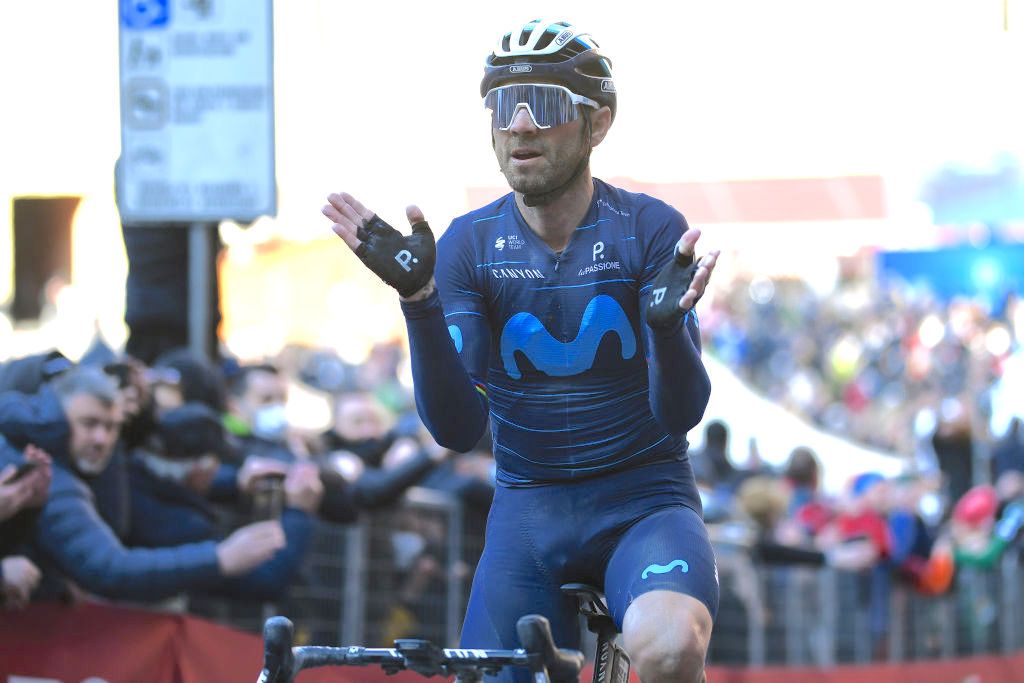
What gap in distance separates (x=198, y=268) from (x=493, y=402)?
2.97 m

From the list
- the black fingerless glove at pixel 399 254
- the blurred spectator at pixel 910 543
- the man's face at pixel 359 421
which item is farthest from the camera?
the blurred spectator at pixel 910 543

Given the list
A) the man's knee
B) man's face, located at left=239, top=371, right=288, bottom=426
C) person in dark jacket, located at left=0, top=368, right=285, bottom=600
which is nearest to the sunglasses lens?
the man's knee

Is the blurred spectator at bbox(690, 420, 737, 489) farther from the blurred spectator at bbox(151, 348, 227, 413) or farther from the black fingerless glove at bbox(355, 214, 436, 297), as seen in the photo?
the black fingerless glove at bbox(355, 214, 436, 297)

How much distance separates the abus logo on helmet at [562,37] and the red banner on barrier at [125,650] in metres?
2.60

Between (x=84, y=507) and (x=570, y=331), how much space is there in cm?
240

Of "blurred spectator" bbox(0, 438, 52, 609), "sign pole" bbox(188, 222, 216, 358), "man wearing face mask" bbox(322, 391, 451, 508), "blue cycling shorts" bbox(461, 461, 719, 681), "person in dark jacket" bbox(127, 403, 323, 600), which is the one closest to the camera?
"blue cycling shorts" bbox(461, 461, 719, 681)

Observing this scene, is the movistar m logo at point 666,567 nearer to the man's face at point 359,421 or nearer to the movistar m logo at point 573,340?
the movistar m logo at point 573,340

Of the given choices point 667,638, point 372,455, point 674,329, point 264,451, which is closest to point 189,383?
point 264,451

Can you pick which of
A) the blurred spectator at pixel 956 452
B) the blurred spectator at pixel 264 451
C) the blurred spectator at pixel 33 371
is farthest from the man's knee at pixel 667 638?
the blurred spectator at pixel 956 452

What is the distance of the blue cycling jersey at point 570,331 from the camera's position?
520 cm

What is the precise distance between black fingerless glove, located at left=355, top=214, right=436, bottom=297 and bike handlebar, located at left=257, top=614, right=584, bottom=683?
1.03 meters

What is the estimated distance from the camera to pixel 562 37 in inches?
207

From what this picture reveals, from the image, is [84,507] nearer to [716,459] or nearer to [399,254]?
[399,254]

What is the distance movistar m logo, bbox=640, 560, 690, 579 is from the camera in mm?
4824
